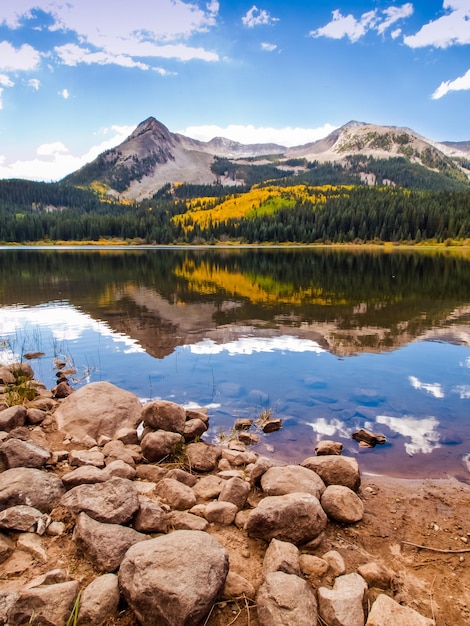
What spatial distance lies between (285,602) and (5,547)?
13.0 feet

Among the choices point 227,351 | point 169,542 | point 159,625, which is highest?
point 169,542

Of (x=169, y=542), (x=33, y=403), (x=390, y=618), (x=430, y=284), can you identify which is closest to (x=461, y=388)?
(x=390, y=618)

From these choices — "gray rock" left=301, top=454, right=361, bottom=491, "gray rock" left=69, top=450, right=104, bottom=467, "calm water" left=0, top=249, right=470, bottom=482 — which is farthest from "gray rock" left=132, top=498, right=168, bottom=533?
"calm water" left=0, top=249, right=470, bottom=482

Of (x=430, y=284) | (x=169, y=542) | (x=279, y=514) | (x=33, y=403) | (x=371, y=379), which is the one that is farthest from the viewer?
(x=430, y=284)

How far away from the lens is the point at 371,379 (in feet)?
53.8

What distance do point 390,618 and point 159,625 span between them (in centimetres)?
285

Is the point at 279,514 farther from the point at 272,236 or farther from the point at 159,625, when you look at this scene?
the point at 272,236

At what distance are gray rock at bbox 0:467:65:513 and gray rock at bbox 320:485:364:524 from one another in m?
4.88

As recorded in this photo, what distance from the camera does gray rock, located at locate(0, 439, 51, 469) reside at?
8083 millimetres

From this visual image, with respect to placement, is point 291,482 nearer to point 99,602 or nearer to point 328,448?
point 328,448

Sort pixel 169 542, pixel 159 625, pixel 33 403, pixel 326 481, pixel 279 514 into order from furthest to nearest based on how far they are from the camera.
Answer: pixel 33 403 < pixel 326 481 < pixel 279 514 < pixel 169 542 < pixel 159 625

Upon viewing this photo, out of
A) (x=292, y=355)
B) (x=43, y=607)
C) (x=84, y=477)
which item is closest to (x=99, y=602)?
(x=43, y=607)

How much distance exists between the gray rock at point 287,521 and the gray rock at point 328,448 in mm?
3489

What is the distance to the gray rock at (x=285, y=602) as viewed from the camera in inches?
197
